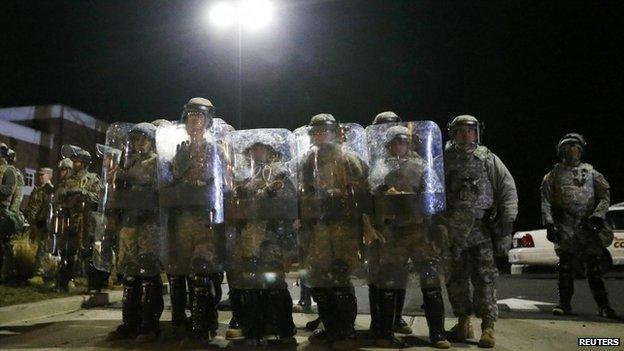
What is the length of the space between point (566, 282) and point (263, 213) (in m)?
4.46

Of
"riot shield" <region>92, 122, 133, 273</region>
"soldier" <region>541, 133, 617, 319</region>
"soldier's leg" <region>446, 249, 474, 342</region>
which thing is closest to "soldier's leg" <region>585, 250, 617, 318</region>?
"soldier" <region>541, 133, 617, 319</region>

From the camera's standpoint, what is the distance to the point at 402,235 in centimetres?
479

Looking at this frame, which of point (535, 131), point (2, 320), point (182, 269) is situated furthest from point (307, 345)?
point (535, 131)

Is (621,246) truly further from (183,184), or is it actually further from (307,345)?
(183,184)

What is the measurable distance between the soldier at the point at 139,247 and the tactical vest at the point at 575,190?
5200 mm

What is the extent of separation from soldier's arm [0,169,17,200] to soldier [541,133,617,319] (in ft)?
24.3

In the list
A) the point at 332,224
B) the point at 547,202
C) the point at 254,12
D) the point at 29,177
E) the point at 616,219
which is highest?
the point at 254,12

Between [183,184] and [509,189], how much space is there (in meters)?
3.24

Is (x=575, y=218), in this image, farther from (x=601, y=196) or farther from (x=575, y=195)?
(x=601, y=196)

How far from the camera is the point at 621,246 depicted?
41.4 feet

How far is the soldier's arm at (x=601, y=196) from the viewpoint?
664 cm

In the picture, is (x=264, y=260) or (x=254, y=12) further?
(x=254, y=12)

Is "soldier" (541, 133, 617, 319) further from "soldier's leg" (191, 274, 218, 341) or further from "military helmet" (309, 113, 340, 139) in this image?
"soldier's leg" (191, 274, 218, 341)

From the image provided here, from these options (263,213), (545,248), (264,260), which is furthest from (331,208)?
(545,248)
